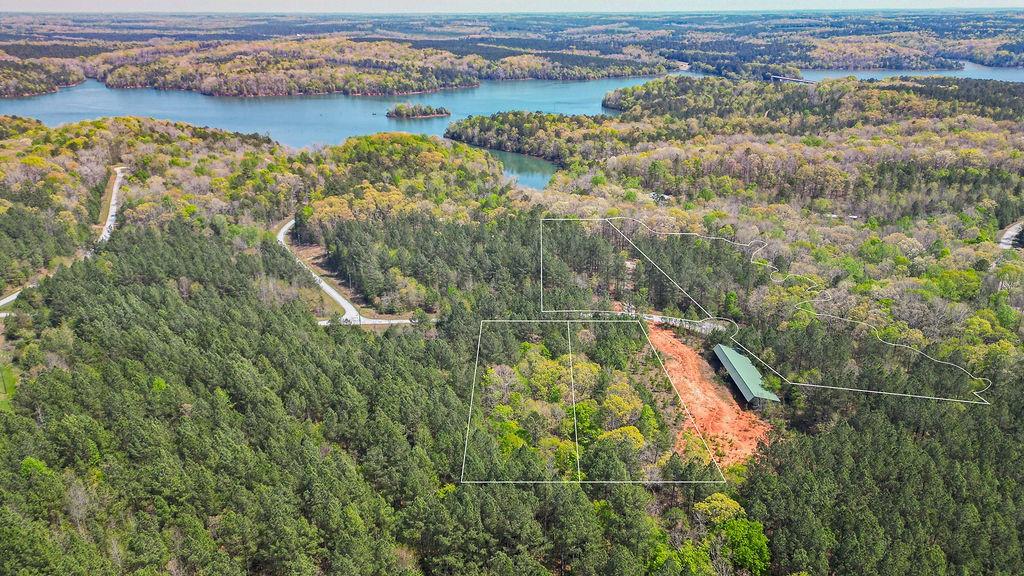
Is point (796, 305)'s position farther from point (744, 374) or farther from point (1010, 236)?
point (1010, 236)

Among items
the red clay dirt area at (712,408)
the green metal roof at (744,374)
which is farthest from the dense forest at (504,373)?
the green metal roof at (744,374)

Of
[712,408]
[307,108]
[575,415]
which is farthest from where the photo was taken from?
[307,108]

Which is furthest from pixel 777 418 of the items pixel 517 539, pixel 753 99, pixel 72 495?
pixel 753 99

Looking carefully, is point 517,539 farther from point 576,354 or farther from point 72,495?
point 72,495

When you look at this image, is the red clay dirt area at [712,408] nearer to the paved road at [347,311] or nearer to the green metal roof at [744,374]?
the green metal roof at [744,374]

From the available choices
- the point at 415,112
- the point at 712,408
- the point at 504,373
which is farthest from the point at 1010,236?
the point at 415,112

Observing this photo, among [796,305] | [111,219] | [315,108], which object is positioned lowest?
[796,305]
